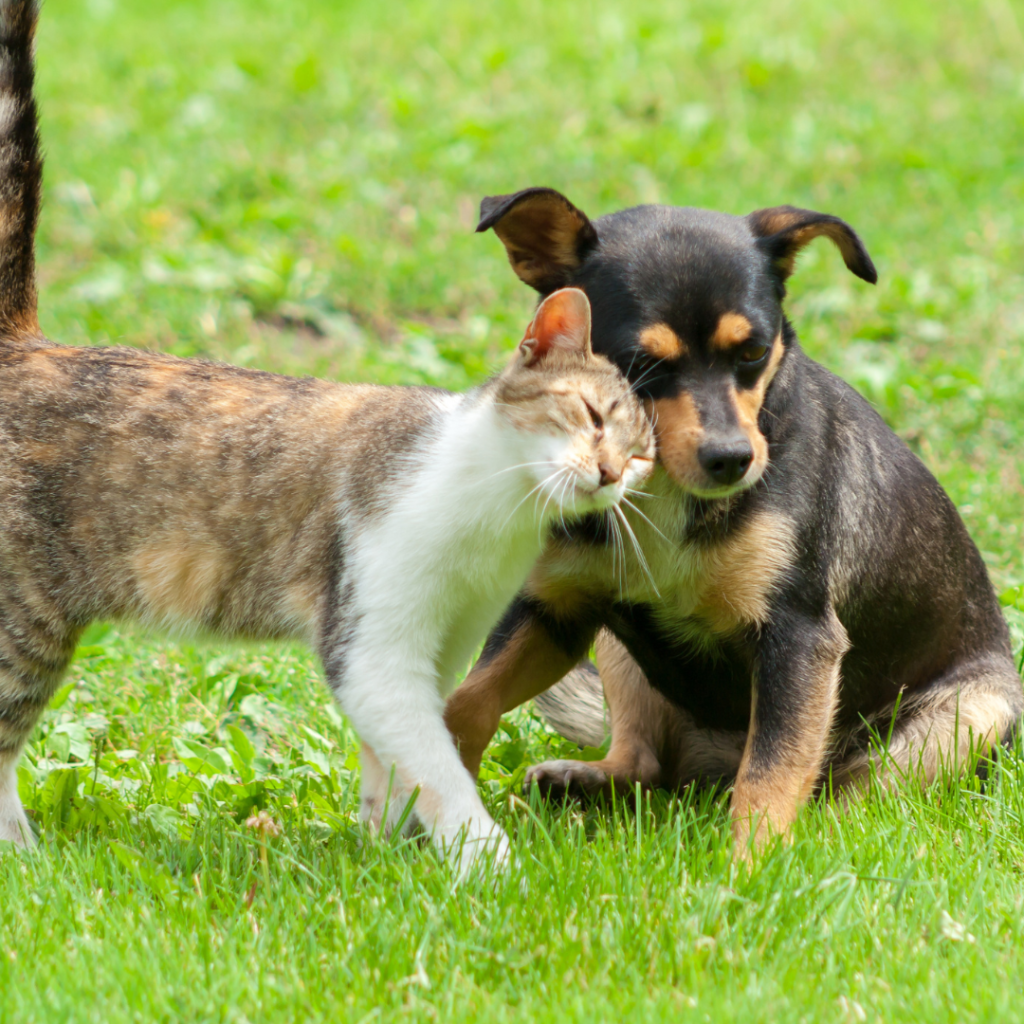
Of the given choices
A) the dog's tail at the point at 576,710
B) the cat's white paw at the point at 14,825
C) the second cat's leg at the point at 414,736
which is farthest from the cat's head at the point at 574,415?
the cat's white paw at the point at 14,825

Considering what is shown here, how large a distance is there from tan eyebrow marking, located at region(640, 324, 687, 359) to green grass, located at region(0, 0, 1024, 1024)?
1.21 m

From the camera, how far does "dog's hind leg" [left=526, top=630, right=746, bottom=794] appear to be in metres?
4.03

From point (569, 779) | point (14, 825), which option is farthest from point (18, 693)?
point (569, 779)

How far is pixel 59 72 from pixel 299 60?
1.81 meters

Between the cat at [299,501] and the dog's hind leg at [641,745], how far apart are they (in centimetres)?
63

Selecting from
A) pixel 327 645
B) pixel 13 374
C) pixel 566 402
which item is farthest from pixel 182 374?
pixel 566 402

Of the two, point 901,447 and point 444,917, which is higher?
point 901,447

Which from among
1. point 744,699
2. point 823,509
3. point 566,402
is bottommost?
point 744,699

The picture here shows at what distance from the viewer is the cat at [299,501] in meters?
3.27

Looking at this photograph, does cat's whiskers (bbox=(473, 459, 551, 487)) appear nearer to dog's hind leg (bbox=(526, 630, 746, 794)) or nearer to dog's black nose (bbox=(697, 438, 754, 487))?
dog's black nose (bbox=(697, 438, 754, 487))

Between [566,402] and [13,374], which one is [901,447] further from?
[13,374]

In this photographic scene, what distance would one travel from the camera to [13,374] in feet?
11.9

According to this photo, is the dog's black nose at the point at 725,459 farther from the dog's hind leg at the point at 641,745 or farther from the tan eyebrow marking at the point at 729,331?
the dog's hind leg at the point at 641,745

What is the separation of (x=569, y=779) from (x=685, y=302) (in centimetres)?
152
